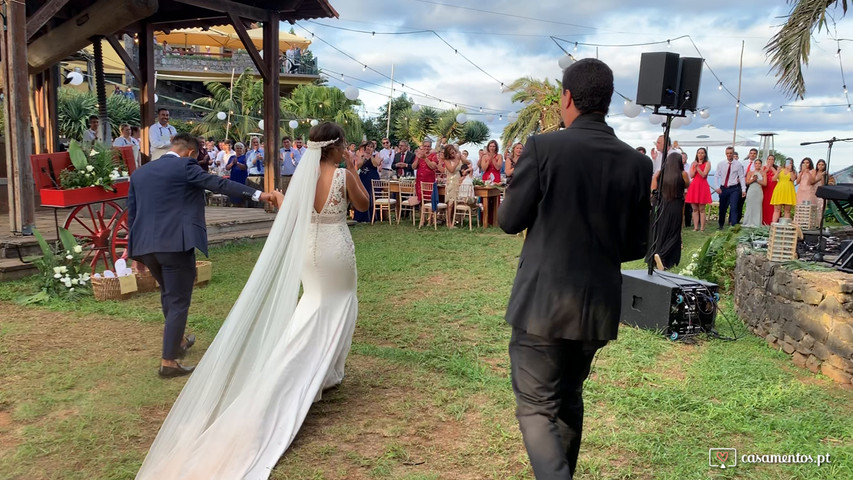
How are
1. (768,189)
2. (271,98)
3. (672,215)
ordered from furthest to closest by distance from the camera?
1. (768,189)
2. (271,98)
3. (672,215)

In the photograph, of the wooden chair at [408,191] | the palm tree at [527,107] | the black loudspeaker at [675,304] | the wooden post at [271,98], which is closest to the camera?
the black loudspeaker at [675,304]

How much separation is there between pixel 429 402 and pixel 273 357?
3.57 ft

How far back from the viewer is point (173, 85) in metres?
39.3

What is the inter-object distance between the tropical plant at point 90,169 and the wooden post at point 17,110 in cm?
134

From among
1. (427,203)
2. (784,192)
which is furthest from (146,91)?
(784,192)

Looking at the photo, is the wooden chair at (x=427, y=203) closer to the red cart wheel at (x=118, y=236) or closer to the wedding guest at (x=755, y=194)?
the red cart wheel at (x=118, y=236)

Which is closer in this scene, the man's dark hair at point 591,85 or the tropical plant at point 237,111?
the man's dark hair at point 591,85

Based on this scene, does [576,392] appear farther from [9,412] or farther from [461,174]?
[461,174]

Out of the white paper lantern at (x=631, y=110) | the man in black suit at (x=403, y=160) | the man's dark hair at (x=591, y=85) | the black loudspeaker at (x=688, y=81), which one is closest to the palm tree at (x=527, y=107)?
the white paper lantern at (x=631, y=110)

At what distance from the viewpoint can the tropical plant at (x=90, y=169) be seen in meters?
6.70

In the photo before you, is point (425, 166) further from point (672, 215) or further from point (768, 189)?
point (768, 189)

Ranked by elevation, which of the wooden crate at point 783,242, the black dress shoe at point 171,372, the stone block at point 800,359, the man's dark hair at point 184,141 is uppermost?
the man's dark hair at point 184,141

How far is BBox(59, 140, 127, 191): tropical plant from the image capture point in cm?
670

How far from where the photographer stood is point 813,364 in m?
4.91
